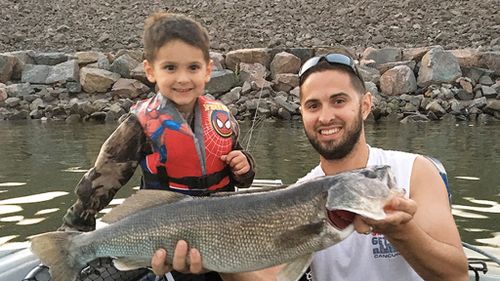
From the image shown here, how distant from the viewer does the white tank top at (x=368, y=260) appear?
3.78 m

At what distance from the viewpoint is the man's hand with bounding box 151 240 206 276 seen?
3600 mm

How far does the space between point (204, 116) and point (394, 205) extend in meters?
2.33

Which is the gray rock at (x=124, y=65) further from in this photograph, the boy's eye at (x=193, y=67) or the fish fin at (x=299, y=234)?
the fish fin at (x=299, y=234)

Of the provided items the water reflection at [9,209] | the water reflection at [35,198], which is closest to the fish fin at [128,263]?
the water reflection at [9,209]

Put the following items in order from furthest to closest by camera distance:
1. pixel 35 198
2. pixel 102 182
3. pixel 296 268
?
pixel 35 198 < pixel 102 182 < pixel 296 268

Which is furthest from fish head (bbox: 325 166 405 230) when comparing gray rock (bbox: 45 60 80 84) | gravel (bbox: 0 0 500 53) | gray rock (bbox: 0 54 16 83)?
gravel (bbox: 0 0 500 53)

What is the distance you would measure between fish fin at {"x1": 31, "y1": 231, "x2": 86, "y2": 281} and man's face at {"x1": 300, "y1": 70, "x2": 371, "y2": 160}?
1.61 metres

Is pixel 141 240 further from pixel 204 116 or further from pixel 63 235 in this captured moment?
pixel 204 116

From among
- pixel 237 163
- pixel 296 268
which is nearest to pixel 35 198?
pixel 237 163

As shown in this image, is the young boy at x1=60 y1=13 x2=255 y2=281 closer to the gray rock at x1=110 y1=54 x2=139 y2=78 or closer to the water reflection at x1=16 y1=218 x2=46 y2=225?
the water reflection at x1=16 y1=218 x2=46 y2=225

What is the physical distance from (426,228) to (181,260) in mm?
1357

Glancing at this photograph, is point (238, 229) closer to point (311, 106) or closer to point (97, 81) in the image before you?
point (311, 106)

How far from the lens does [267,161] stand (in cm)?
1385

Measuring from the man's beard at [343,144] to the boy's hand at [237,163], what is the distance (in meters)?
0.92
